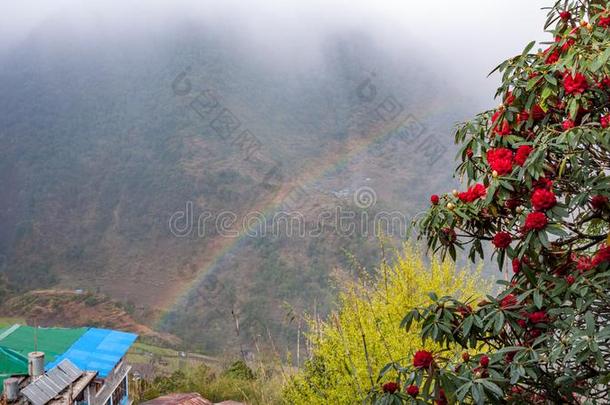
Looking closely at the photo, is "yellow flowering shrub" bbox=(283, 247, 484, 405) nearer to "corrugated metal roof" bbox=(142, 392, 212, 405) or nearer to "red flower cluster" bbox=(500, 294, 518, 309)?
"red flower cluster" bbox=(500, 294, 518, 309)

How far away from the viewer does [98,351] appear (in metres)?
14.0

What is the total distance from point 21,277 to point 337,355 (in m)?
40.1

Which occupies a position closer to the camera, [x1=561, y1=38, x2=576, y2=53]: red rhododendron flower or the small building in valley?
[x1=561, y1=38, x2=576, y2=53]: red rhododendron flower

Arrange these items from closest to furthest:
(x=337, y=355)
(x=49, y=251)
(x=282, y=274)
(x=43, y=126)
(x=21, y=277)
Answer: (x=337, y=355), (x=282, y=274), (x=21, y=277), (x=49, y=251), (x=43, y=126)

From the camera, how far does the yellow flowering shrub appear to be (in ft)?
20.0

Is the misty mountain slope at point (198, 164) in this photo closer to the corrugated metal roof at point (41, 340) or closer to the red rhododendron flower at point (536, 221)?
the corrugated metal roof at point (41, 340)

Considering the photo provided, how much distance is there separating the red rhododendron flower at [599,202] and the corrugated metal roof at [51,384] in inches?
353

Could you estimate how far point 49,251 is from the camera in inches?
1736

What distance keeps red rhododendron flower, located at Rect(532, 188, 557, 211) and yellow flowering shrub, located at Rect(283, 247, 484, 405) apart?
9.40ft

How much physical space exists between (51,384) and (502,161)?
9.15 metres

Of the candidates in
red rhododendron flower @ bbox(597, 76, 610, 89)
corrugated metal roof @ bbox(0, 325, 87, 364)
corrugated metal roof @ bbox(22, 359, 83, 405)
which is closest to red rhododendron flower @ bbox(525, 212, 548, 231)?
red rhododendron flower @ bbox(597, 76, 610, 89)

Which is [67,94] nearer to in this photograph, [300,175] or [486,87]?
[300,175]

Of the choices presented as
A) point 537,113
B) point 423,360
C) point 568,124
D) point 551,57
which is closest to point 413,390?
point 423,360

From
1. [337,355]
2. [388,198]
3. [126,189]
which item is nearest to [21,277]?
[126,189]
